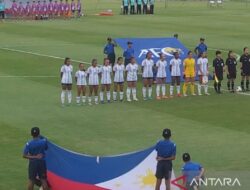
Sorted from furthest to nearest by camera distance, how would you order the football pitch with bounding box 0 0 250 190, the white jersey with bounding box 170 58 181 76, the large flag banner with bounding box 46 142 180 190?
the white jersey with bounding box 170 58 181 76, the football pitch with bounding box 0 0 250 190, the large flag banner with bounding box 46 142 180 190

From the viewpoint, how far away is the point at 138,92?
2759 centimetres

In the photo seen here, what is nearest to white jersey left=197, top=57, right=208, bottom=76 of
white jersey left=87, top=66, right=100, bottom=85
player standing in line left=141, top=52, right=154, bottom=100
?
player standing in line left=141, top=52, right=154, bottom=100

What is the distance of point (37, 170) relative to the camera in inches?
563

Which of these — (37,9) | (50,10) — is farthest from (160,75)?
(50,10)

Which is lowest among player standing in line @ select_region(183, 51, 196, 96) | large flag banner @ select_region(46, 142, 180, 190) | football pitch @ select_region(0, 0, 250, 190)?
football pitch @ select_region(0, 0, 250, 190)

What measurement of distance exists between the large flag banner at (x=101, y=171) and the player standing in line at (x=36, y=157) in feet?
1.22

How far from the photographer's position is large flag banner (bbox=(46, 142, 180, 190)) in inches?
566

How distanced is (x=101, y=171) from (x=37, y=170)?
4.68ft

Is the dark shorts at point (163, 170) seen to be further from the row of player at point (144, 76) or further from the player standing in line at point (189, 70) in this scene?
the player standing in line at point (189, 70)

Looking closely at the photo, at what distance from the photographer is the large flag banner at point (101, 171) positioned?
14.4 meters

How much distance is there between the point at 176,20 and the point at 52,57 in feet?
86.2

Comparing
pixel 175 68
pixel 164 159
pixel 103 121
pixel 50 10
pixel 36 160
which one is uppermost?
pixel 50 10

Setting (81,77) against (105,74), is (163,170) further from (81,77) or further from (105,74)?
(105,74)

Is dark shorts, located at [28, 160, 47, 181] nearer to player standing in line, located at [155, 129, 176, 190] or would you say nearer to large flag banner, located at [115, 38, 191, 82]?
player standing in line, located at [155, 129, 176, 190]
